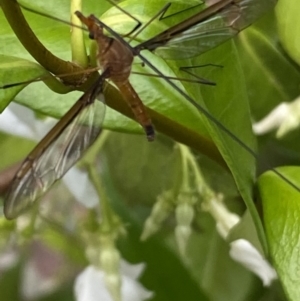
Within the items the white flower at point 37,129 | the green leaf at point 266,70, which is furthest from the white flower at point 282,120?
the white flower at point 37,129

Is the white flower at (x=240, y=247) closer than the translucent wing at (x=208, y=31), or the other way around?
the translucent wing at (x=208, y=31)

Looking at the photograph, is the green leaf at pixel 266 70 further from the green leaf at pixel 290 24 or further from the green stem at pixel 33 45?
the green stem at pixel 33 45

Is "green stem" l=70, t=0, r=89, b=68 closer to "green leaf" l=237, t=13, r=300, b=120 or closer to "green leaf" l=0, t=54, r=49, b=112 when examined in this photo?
"green leaf" l=0, t=54, r=49, b=112

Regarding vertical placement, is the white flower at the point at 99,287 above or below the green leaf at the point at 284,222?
below

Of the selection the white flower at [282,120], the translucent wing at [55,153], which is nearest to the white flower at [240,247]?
the white flower at [282,120]

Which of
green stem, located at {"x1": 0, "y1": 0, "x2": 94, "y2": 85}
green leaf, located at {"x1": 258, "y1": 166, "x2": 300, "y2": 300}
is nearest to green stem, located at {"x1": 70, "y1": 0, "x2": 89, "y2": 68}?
green stem, located at {"x1": 0, "y1": 0, "x2": 94, "y2": 85}

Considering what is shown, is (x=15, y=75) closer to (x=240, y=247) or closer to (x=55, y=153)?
(x=55, y=153)

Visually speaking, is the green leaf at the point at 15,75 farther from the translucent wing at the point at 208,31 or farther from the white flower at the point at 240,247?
the white flower at the point at 240,247

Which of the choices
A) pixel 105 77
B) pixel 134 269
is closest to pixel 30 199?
pixel 105 77

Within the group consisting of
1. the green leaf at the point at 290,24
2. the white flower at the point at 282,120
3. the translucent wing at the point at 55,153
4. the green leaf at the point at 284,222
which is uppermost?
the translucent wing at the point at 55,153
